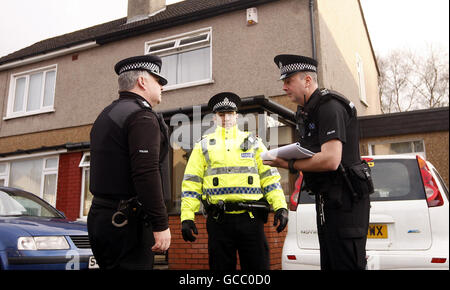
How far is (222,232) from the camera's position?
10.6ft

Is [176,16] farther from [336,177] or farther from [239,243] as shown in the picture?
[336,177]

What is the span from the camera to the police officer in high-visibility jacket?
3.18m

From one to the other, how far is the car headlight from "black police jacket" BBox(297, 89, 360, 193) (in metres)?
3.04

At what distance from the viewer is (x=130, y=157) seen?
2414 millimetres

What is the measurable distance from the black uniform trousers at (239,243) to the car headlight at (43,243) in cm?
206

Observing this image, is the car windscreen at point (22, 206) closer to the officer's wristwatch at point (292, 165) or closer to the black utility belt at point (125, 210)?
the black utility belt at point (125, 210)

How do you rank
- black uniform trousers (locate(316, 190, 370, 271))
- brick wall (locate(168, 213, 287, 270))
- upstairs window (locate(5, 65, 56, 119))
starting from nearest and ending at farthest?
black uniform trousers (locate(316, 190, 370, 271)) → brick wall (locate(168, 213, 287, 270)) → upstairs window (locate(5, 65, 56, 119))

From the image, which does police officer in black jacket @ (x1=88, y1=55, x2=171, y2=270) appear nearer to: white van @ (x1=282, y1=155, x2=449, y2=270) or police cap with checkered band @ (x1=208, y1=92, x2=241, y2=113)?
police cap with checkered band @ (x1=208, y1=92, x2=241, y2=113)

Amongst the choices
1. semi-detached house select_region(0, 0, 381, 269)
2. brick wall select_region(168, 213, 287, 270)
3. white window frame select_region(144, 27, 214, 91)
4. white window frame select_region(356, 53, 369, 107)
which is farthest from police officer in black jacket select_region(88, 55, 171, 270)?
white window frame select_region(356, 53, 369, 107)

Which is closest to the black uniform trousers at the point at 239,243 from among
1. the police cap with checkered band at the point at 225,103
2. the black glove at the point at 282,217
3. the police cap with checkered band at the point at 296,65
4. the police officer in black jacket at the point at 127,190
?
the black glove at the point at 282,217

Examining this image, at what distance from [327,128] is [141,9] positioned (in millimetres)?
12286

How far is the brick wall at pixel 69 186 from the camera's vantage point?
1135cm
